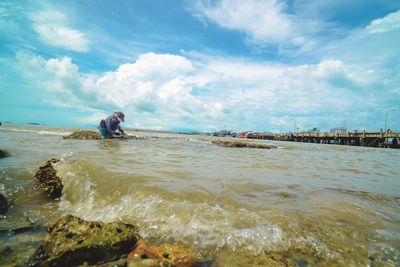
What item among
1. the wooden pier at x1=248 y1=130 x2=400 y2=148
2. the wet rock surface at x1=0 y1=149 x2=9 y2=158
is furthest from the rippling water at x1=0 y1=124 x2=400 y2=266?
the wooden pier at x1=248 y1=130 x2=400 y2=148

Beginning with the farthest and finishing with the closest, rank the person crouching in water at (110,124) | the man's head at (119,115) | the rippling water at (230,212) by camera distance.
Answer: the person crouching in water at (110,124)
the man's head at (119,115)
the rippling water at (230,212)

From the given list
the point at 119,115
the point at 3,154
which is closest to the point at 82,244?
the point at 3,154

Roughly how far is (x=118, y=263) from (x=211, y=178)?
129 inches

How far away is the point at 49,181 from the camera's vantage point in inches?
176

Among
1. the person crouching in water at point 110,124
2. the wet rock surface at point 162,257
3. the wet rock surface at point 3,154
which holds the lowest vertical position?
the wet rock surface at point 162,257

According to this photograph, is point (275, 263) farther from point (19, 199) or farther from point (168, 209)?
point (19, 199)

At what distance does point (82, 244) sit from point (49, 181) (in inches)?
117

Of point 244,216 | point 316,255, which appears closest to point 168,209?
point 244,216

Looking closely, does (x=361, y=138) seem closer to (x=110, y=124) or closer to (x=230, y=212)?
(x=110, y=124)

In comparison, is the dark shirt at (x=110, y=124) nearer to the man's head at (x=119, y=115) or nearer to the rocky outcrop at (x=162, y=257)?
the man's head at (x=119, y=115)

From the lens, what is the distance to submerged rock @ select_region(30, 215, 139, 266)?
6.81 feet

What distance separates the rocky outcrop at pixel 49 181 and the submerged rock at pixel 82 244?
7.30 feet

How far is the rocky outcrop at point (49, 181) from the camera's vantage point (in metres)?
4.28

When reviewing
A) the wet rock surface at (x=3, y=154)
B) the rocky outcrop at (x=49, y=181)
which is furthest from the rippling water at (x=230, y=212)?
the wet rock surface at (x=3, y=154)
